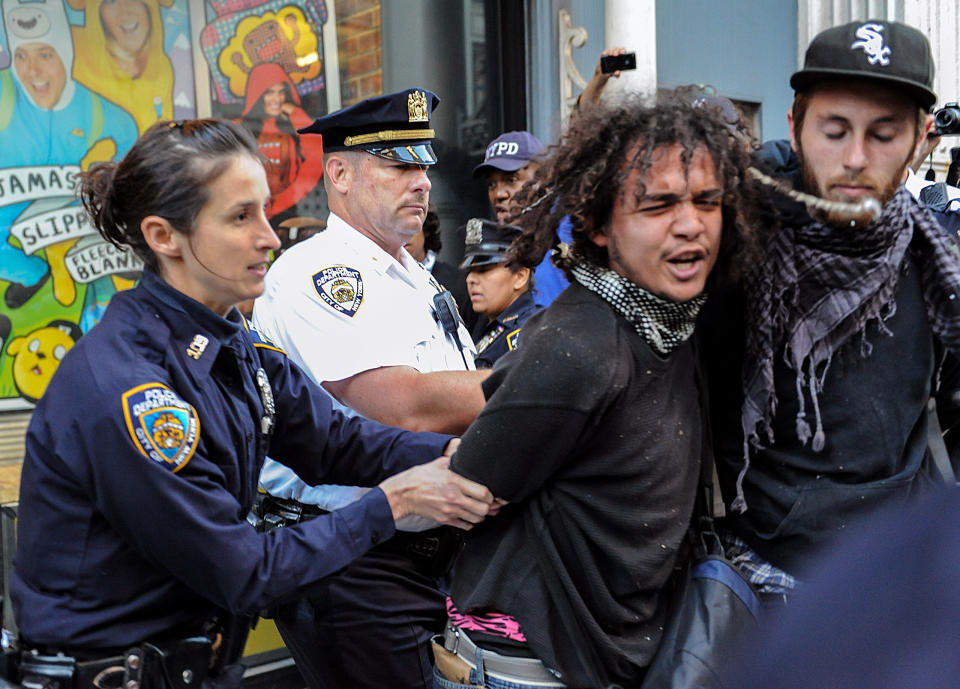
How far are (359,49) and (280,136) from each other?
2.34 ft

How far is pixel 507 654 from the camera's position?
1.99 m

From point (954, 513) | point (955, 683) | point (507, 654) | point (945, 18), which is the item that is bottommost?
point (507, 654)

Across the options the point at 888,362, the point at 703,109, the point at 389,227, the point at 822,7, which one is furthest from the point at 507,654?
the point at 822,7

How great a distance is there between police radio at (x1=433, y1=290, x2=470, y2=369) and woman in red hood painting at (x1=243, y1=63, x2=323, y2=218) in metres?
2.11

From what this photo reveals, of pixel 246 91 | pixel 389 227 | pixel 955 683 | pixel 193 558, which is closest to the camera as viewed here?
pixel 955 683

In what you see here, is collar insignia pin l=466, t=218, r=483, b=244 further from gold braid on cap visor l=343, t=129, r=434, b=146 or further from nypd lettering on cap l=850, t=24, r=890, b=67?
nypd lettering on cap l=850, t=24, r=890, b=67

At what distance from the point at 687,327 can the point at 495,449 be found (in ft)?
1.50

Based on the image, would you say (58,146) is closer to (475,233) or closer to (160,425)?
(475,233)

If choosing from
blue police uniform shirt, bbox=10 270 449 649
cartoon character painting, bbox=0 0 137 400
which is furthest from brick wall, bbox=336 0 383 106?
blue police uniform shirt, bbox=10 270 449 649

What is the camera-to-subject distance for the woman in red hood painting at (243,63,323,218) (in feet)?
16.5

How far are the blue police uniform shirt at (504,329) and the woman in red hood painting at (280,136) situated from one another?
161 centimetres

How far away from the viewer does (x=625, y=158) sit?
1942 mm

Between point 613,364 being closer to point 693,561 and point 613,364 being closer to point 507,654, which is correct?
point 693,561

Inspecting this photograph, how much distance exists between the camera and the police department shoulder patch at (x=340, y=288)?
9.14 ft
